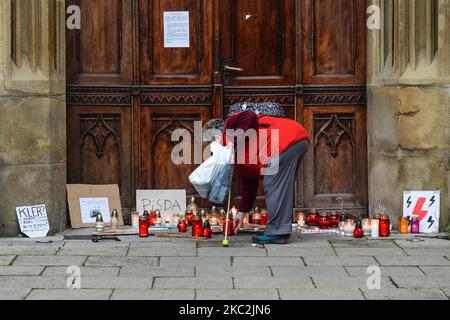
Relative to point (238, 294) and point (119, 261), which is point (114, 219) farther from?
point (238, 294)

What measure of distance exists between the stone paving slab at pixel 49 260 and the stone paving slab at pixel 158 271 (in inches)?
22.0

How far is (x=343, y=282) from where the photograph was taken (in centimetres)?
787

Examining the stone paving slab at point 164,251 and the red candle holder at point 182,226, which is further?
the red candle holder at point 182,226

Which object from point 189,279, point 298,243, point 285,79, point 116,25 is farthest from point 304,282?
point 116,25

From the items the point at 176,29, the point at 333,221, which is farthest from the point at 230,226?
the point at 176,29

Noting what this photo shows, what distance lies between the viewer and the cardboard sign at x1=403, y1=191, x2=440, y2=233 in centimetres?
1014

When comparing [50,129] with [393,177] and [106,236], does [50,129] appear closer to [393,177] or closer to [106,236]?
[106,236]

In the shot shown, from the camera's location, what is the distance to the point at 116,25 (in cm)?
1057

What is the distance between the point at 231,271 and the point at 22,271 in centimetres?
173

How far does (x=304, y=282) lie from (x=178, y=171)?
10.3 feet

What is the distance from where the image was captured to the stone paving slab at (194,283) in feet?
25.2

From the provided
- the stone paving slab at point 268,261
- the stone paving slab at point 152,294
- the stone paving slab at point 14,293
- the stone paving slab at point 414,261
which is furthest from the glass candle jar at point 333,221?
the stone paving slab at point 14,293

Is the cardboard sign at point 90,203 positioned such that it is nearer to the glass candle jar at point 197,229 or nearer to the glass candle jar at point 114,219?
the glass candle jar at point 114,219

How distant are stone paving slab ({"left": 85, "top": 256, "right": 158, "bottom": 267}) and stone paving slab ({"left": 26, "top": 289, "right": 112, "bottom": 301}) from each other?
3.31ft
